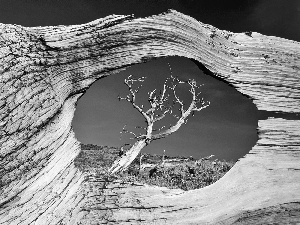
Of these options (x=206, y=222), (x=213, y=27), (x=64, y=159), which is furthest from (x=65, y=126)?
(x=213, y=27)

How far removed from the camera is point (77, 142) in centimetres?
522

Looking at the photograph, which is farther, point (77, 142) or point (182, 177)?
point (182, 177)

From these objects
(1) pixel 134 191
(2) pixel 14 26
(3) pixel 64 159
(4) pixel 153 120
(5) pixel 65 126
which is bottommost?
(1) pixel 134 191

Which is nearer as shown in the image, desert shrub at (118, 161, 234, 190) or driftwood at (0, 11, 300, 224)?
driftwood at (0, 11, 300, 224)

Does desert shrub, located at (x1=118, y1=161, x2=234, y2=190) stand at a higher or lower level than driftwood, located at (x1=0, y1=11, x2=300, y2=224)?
higher

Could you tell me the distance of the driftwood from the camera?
4.52m

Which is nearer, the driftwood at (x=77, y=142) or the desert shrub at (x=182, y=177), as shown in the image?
the driftwood at (x=77, y=142)

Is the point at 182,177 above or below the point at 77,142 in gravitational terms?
above

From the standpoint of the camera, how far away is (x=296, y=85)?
6.06m

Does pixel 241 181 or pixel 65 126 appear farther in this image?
pixel 241 181

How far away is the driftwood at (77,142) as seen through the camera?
4.52 metres

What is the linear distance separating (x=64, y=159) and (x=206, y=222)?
2.59 metres

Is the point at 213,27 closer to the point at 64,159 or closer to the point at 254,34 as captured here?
the point at 254,34

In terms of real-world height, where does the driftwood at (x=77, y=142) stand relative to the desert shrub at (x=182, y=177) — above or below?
below
